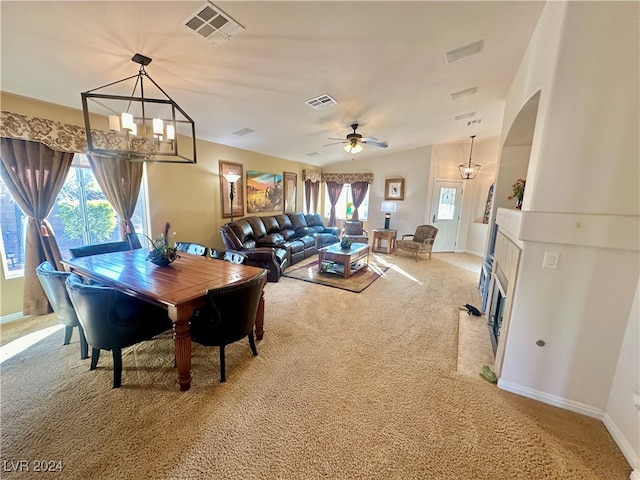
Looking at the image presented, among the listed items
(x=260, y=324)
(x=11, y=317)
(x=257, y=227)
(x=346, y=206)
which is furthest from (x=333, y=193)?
(x=11, y=317)

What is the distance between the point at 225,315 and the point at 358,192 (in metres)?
6.48

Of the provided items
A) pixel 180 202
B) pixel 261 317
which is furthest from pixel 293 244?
pixel 261 317

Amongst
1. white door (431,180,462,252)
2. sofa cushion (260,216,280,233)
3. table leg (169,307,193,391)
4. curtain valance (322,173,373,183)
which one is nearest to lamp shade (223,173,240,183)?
sofa cushion (260,216,280,233)

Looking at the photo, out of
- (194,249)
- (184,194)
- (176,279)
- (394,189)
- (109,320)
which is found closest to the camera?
(109,320)

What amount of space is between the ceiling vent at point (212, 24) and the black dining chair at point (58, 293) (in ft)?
7.23

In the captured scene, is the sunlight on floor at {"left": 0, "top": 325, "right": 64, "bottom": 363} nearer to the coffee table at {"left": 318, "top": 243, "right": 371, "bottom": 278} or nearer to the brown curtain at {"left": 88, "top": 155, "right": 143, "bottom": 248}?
the brown curtain at {"left": 88, "top": 155, "right": 143, "bottom": 248}

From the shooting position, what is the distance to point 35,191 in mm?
2828

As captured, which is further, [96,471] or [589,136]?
[589,136]

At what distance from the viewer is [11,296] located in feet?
9.52

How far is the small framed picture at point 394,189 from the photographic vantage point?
717 cm

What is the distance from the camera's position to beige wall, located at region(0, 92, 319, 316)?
114 inches

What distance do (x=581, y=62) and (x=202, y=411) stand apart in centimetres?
348

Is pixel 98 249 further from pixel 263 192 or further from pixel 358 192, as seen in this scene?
pixel 358 192

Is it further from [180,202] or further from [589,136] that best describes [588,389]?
[180,202]
